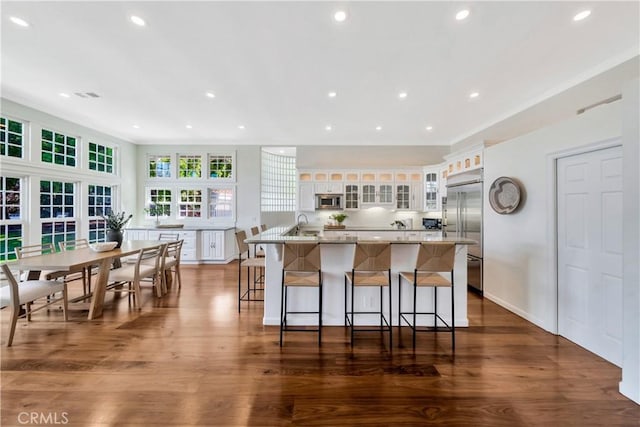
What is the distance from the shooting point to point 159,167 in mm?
6875

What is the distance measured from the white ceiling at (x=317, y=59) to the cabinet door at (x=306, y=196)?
1940 mm

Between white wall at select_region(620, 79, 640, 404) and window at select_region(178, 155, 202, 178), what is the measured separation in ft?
24.4

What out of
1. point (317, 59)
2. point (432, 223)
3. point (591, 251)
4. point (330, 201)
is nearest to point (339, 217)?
point (330, 201)

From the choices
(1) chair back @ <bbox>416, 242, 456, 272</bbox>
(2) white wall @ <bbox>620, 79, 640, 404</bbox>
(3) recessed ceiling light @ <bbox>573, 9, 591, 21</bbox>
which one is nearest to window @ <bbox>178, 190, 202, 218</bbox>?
(1) chair back @ <bbox>416, 242, 456, 272</bbox>

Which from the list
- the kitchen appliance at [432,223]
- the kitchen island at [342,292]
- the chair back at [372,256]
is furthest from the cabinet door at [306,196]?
the chair back at [372,256]

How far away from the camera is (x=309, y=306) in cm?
301

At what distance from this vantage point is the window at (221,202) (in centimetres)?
688

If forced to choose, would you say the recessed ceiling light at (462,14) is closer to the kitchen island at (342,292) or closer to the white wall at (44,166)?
the kitchen island at (342,292)

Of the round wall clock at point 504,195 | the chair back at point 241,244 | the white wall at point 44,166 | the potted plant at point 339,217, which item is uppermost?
the white wall at point 44,166

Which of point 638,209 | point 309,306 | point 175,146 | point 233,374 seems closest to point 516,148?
point 638,209

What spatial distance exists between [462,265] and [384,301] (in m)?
1.01

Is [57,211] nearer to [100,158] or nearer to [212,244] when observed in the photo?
[100,158]

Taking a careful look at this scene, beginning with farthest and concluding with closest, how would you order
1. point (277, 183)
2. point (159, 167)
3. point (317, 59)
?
1. point (277, 183)
2. point (159, 167)
3. point (317, 59)

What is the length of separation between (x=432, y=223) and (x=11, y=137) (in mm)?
7967
